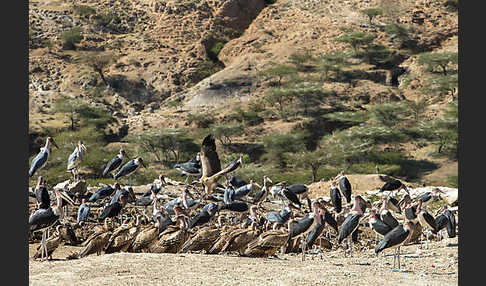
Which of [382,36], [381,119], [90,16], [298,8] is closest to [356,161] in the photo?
[381,119]

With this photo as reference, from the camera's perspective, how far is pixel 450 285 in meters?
10.2

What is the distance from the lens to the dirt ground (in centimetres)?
972

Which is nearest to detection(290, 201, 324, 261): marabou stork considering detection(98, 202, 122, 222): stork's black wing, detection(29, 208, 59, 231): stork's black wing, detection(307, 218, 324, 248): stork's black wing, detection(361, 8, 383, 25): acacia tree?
detection(307, 218, 324, 248): stork's black wing

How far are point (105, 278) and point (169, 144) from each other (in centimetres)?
4515

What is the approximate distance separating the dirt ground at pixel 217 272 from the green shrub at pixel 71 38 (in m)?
67.4

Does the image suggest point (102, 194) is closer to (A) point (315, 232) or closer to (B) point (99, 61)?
(A) point (315, 232)

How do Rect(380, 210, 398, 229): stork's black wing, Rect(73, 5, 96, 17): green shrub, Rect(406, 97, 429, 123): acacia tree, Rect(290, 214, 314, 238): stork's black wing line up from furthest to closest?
Rect(73, 5, 96, 17): green shrub
Rect(406, 97, 429, 123): acacia tree
Rect(380, 210, 398, 229): stork's black wing
Rect(290, 214, 314, 238): stork's black wing

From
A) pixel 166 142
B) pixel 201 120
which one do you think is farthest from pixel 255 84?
pixel 166 142

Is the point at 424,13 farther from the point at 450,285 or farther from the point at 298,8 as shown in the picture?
the point at 450,285

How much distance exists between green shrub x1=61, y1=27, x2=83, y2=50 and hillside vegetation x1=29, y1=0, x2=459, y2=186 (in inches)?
9.7

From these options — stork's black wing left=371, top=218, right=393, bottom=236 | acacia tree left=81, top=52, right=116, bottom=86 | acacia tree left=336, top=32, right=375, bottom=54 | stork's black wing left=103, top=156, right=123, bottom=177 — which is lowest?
acacia tree left=81, top=52, right=116, bottom=86

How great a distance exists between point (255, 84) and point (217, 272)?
57.6m

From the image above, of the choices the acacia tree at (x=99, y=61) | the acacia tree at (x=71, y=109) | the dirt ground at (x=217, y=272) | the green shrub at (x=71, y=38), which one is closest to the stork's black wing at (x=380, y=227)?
the dirt ground at (x=217, y=272)

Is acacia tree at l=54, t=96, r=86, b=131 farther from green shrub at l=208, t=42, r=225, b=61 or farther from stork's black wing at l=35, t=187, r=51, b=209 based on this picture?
stork's black wing at l=35, t=187, r=51, b=209
